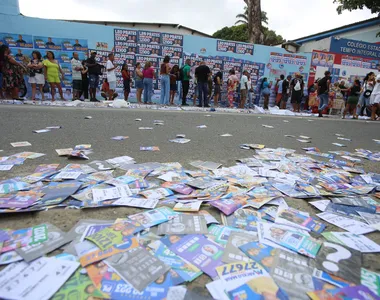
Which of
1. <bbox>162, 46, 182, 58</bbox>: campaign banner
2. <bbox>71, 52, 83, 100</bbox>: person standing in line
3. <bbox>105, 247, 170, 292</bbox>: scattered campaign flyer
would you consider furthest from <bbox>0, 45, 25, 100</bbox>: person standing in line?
<bbox>105, 247, 170, 292</bbox>: scattered campaign flyer

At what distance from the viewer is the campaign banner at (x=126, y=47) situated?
9242mm

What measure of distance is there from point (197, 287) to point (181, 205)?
66cm

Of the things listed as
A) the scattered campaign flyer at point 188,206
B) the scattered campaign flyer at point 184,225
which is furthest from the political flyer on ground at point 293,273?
the scattered campaign flyer at point 188,206

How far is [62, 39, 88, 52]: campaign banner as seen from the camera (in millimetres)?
8834

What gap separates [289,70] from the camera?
1113 cm

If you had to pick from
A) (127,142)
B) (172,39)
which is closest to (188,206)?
→ (127,142)

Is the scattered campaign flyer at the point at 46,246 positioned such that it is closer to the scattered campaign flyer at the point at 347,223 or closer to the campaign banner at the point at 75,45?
the scattered campaign flyer at the point at 347,223

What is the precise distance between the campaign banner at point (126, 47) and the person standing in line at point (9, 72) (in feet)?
11.3

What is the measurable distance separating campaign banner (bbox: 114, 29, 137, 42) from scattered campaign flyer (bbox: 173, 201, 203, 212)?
29.4 ft

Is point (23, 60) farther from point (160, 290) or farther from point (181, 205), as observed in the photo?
point (160, 290)

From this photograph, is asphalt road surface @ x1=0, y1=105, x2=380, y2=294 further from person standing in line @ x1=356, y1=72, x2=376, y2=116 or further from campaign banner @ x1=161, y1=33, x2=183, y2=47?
campaign banner @ x1=161, y1=33, x2=183, y2=47

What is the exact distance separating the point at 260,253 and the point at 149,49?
31.1 ft

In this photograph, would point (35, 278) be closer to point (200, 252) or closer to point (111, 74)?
point (200, 252)

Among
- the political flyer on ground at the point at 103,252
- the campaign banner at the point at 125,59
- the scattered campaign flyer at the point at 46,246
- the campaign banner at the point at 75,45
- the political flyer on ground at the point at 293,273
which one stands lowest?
the political flyer on ground at the point at 293,273
